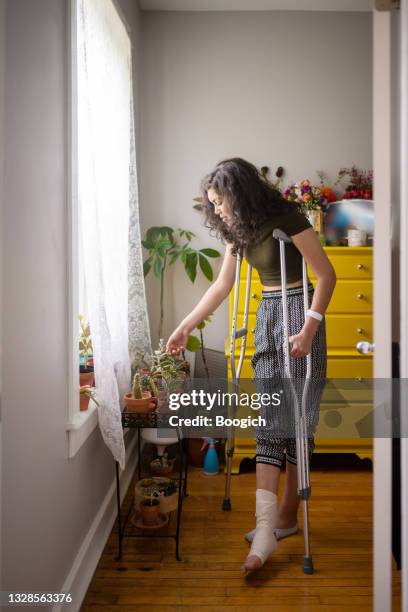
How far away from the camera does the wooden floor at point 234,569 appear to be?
2.07 m

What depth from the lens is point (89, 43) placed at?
2.25 metres

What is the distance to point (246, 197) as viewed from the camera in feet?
7.48

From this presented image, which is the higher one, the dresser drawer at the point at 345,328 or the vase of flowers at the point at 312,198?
the vase of flowers at the point at 312,198

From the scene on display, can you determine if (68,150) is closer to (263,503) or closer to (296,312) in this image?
(296,312)

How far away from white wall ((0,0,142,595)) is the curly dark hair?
0.66m

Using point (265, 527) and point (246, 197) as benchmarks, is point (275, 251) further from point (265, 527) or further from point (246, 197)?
point (265, 527)

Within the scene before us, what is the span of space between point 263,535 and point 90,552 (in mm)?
655

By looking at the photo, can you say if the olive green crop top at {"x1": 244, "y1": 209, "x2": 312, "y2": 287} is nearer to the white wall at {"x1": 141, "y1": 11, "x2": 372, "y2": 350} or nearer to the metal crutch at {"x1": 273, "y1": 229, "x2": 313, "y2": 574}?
the metal crutch at {"x1": 273, "y1": 229, "x2": 313, "y2": 574}

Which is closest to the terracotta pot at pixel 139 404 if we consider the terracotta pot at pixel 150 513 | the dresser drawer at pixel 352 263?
the terracotta pot at pixel 150 513

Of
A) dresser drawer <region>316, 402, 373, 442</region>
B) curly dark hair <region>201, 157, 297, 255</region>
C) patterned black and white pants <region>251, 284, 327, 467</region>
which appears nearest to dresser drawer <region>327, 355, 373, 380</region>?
dresser drawer <region>316, 402, 373, 442</region>

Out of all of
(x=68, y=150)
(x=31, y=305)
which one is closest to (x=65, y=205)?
(x=68, y=150)

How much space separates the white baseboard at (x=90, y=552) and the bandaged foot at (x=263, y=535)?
1.87 feet

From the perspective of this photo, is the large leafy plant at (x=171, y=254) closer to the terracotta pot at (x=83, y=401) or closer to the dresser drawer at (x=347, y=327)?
the dresser drawer at (x=347, y=327)

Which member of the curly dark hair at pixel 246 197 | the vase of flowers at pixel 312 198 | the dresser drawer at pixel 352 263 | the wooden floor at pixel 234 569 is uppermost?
the vase of flowers at pixel 312 198
